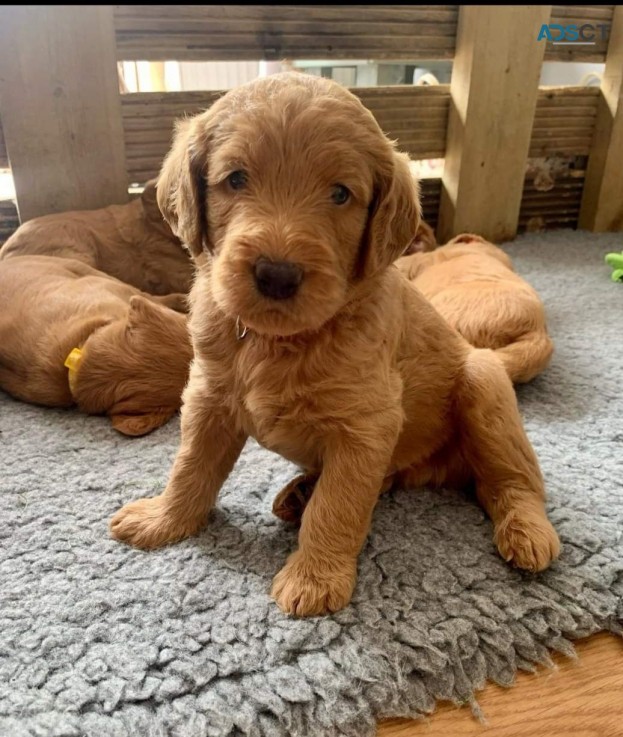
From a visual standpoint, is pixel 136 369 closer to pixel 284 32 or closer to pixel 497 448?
pixel 497 448

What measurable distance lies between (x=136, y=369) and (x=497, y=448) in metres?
1.38

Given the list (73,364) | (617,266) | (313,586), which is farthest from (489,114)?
(313,586)

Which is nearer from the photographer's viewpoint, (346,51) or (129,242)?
(129,242)

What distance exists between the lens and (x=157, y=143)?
3738 mm

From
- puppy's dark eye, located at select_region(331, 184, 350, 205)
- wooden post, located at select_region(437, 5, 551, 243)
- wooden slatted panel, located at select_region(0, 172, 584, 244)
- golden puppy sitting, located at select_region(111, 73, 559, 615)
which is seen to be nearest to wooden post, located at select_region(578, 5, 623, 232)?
wooden slatted panel, located at select_region(0, 172, 584, 244)

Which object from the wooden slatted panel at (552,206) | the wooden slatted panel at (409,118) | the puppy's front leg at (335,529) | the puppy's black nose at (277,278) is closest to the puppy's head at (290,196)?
the puppy's black nose at (277,278)

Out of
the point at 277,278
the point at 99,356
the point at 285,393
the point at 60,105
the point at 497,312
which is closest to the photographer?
the point at 277,278

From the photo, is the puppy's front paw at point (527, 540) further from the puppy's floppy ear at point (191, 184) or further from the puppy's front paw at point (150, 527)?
the puppy's floppy ear at point (191, 184)

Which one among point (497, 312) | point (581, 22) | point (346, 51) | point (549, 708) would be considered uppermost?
point (581, 22)

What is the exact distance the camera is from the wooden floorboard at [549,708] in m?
1.31

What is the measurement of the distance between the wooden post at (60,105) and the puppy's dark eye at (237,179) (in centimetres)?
252

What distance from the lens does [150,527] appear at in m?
1.74

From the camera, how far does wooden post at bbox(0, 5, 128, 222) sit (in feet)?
10.7

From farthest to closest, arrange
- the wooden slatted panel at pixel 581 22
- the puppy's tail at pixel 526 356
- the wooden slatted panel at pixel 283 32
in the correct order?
the wooden slatted panel at pixel 581 22 < the wooden slatted panel at pixel 283 32 < the puppy's tail at pixel 526 356
